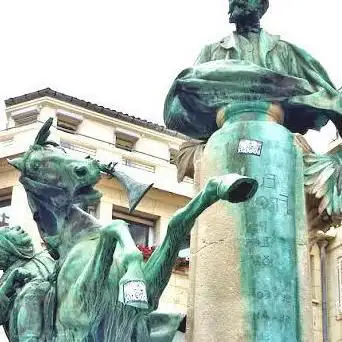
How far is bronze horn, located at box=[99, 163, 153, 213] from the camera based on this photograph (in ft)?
19.1

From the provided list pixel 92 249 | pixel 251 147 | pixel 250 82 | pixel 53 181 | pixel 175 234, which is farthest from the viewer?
pixel 250 82

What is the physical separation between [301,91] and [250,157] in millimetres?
726

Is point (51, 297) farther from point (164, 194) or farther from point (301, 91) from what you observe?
point (164, 194)

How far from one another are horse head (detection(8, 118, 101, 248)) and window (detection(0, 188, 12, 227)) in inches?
827

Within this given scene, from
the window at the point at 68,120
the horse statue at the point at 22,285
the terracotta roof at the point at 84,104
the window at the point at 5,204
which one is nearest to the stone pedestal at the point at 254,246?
the horse statue at the point at 22,285

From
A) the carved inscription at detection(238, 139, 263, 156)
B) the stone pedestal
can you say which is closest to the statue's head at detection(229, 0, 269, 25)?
the stone pedestal

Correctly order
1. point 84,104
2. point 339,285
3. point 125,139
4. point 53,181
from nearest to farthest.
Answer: point 53,181 < point 339,285 < point 84,104 < point 125,139

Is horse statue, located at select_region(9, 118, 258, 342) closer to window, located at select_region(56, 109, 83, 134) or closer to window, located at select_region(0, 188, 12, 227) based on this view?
window, located at select_region(0, 188, 12, 227)

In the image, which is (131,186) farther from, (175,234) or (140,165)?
(140,165)

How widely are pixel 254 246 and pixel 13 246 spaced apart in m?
1.68

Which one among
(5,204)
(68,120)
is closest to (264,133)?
(5,204)

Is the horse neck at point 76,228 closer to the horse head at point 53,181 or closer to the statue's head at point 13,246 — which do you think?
the horse head at point 53,181

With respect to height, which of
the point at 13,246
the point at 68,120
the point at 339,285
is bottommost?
the point at 13,246

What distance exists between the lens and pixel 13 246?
246 inches
